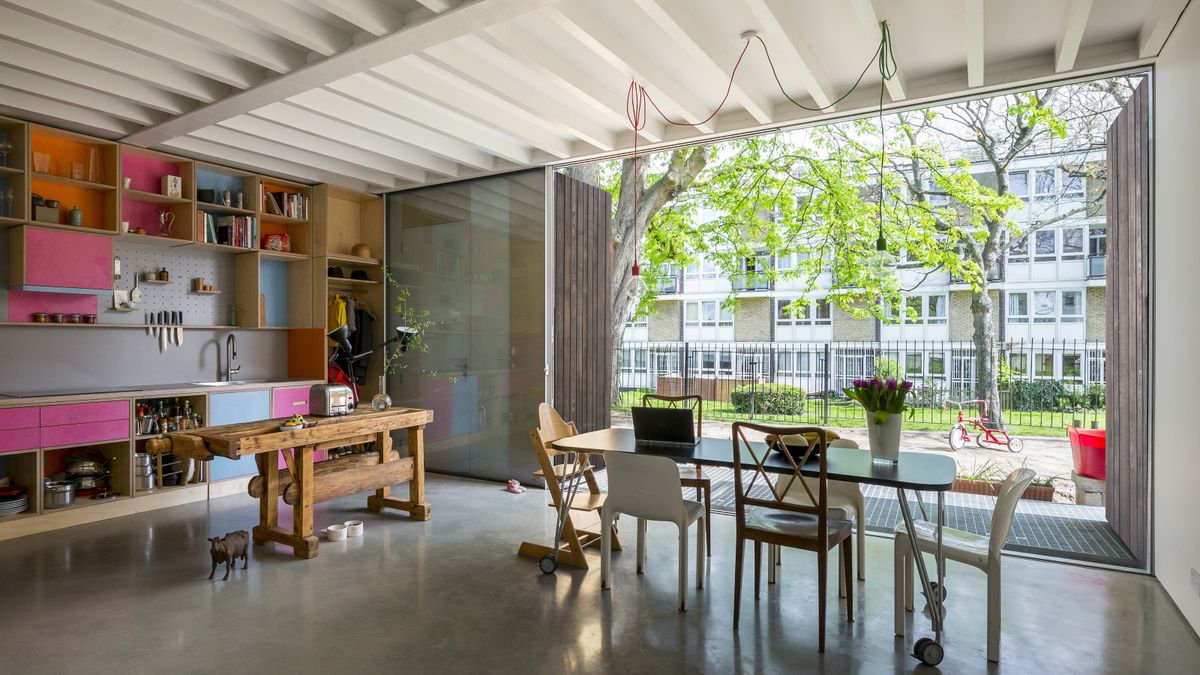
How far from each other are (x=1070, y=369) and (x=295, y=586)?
13.4 metres

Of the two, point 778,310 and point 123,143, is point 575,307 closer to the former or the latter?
point 123,143

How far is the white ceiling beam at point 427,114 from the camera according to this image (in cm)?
421

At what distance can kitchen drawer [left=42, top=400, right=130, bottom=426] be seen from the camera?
443cm

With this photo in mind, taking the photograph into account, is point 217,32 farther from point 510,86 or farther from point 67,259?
point 67,259

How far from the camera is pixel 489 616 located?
3.06m

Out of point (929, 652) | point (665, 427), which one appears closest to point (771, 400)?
point (665, 427)

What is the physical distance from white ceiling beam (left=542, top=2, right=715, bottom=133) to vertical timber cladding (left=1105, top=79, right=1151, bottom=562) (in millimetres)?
2643

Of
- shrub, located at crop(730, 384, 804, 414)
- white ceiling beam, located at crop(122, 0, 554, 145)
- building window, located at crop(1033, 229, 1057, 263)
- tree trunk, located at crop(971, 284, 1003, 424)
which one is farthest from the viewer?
building window, located at crop(1033, 229, 1057, 263)

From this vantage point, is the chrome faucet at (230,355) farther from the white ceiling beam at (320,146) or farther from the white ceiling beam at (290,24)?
the white ceiling beam at (290,24)

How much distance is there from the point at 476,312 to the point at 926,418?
28.1ft

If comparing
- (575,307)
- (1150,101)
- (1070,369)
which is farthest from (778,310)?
(1150,101)

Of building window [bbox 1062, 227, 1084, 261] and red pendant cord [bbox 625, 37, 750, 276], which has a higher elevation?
building window [bbox 1062, 227, 1084, 261]

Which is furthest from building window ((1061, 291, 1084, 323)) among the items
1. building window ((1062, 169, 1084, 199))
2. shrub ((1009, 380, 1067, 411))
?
shrub ((1009, 380, 1067, 411))

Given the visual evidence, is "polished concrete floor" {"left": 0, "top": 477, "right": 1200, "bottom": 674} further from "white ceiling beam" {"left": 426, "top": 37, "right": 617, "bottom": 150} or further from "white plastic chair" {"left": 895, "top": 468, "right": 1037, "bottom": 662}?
"white ceiling beam" {"left": 426, "top": 37, "right": 617, "bottom": 150}
